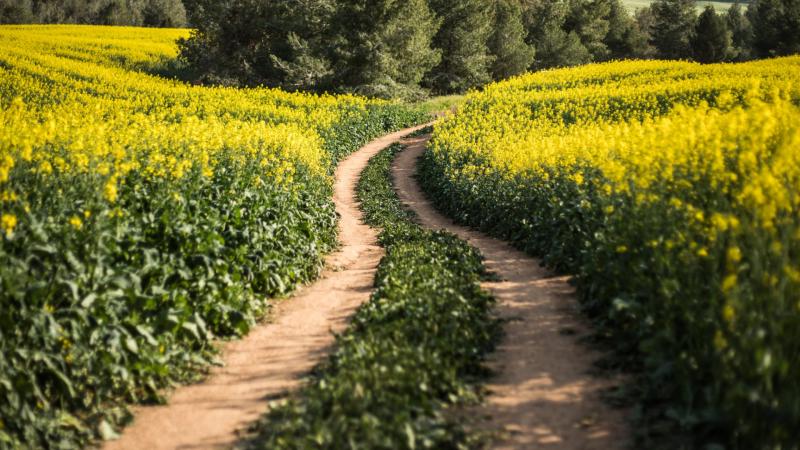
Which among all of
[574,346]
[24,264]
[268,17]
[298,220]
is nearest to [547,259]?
[574,346]

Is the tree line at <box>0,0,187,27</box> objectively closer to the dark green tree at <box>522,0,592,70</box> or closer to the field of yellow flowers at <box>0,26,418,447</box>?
the dark green tree at <box>522,0,592,70</box>

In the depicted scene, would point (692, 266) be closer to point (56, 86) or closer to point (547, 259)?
point (547, 259)

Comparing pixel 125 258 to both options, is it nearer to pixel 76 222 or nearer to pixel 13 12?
pixel 76 222

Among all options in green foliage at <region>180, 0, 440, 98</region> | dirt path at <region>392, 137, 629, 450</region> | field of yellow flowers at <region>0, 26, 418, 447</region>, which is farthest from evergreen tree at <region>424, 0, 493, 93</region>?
dirt path at <region>392, 137, 629, 450</region>

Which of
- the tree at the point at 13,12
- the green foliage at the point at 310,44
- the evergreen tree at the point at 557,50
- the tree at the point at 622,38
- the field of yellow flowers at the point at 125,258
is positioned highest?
the tree at the point at 13,12

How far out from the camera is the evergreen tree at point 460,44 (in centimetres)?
5397

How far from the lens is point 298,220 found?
1330 centimetres

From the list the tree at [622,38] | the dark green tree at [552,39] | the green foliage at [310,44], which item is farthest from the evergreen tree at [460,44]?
the tree at [622,38]

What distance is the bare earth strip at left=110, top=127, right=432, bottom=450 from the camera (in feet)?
21.8

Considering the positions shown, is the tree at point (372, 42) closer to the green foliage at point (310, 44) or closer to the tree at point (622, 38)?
the green foliage at point (310, 44)

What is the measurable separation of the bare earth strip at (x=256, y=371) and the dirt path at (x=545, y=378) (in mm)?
2371

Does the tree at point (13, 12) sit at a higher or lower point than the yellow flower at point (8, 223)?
higher

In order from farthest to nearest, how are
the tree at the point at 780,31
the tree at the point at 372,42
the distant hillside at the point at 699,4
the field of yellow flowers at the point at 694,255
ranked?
the distant hillside at the point at 699,4
the tree at the point at 780,31
the tree at the point at 372,42
the field of yellow flowers at the point at 694,255

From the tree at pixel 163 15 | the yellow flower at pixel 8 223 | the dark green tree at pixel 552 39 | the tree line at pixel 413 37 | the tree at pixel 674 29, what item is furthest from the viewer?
the tree at pixel 163 15
